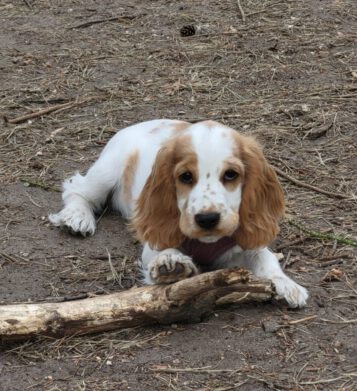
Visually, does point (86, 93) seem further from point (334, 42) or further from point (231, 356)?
point (231, 356)

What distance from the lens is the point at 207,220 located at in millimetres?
4551

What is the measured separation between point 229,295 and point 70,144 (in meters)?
3.29

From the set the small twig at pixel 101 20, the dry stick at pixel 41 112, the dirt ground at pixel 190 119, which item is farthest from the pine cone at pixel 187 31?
the dry stick at pixel 41 112

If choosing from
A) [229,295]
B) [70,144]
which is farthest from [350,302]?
[70,144]

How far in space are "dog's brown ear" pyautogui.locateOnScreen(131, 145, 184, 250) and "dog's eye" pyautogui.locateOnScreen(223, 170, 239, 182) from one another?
0.35 metres

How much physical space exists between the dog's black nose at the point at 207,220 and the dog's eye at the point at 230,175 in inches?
11.2

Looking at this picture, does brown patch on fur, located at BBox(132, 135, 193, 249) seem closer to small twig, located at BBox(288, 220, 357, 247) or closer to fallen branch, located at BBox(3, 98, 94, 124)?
small twig, located at BBox(288, 220, 357, 247)

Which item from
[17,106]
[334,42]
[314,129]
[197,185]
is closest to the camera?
[197,185]

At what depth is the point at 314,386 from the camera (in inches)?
163

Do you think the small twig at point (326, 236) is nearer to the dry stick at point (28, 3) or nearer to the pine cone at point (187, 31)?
the pine cone at point (187, 31)

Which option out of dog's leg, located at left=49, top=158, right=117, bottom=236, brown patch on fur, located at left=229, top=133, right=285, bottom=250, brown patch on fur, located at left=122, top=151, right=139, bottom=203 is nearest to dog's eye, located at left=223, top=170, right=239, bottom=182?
brown patch on fur, located at left=229, top=133, right=285, bottom=250

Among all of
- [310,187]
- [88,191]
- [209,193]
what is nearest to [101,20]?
[88,191]

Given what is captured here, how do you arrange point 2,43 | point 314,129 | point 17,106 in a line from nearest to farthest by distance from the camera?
point 314,129 → point 17,106 → point 2,43

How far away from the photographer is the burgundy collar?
16.6 feet
